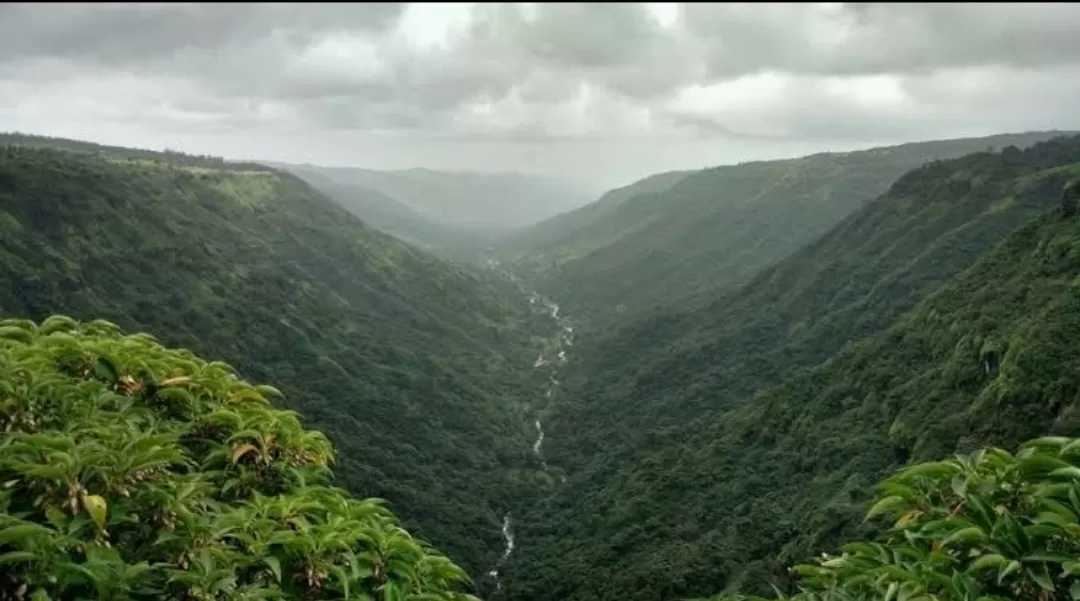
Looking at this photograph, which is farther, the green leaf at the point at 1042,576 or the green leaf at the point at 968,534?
the green leaf at the point at 968,534

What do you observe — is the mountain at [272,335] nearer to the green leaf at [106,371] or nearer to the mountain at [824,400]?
the mountain at [824,400]

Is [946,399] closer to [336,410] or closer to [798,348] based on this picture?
[798,348]

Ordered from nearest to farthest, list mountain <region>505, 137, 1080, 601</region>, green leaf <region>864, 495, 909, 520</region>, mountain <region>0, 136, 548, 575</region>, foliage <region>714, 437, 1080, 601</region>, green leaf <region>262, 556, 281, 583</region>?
1. foliage <region>714, 437, 1080, 601</region>
2. green leaf <region>262, 556, 281, 583</region>
3. green leaf <region>864, 495, 909, 520</region>
4. mountain <region>505, 137, 1080, 601</region>
5. mountain <region>0, 136, 548, 575</region>

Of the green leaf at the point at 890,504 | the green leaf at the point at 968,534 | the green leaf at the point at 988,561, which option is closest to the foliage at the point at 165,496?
the green leaf at the point at 890,504

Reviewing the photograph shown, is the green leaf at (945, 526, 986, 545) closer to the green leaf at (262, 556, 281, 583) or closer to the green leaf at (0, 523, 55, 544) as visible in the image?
the green leaf at (262, 556, 281, 583)

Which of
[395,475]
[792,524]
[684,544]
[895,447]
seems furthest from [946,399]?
[395,475]

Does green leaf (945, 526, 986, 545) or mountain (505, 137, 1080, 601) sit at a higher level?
green leaf (945, 526, 986, 545)

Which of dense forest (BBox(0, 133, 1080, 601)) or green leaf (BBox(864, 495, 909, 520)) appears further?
green leaf (BBox(864, 495, 909, 520))

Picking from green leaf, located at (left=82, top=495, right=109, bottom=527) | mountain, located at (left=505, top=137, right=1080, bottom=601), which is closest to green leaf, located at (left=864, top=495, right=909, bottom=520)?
green leaf, located at (left=82, top=495, right=109, bottom=527)
